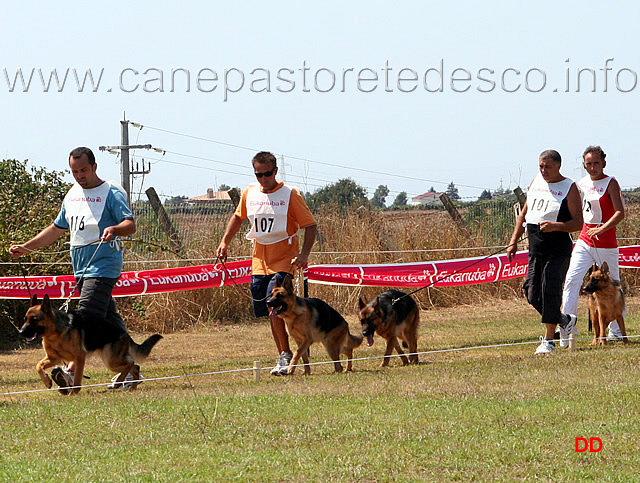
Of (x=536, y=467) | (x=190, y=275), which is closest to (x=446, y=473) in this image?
(x=536, y=467)

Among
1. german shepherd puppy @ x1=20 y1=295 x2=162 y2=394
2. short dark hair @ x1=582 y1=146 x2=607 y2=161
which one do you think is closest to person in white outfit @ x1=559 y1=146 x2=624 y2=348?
short dark hair @ x1=582 y1=146 x2=607 y2=161

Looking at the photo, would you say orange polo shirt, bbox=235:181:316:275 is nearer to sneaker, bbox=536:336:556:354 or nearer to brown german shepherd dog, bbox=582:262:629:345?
sneaker, bbox=536:336:556:354

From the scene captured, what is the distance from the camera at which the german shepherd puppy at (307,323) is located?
8.59 m

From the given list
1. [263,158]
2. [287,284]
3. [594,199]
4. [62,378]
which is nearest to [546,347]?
[594,199]

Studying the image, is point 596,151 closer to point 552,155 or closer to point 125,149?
point 552,155

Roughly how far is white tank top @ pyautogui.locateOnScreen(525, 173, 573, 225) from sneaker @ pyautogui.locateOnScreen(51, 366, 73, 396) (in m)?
4.85

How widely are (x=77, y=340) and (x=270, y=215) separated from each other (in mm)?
2183

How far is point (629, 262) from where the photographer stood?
49.0 feet

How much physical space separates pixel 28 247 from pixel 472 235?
11.3m

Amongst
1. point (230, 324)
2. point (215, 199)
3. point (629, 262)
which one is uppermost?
point (215, 199)

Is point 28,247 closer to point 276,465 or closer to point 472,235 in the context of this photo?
point 276,465

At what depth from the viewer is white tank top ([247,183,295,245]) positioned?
8.80 meters

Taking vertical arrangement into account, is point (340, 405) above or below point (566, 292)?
below

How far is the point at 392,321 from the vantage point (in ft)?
31.0
